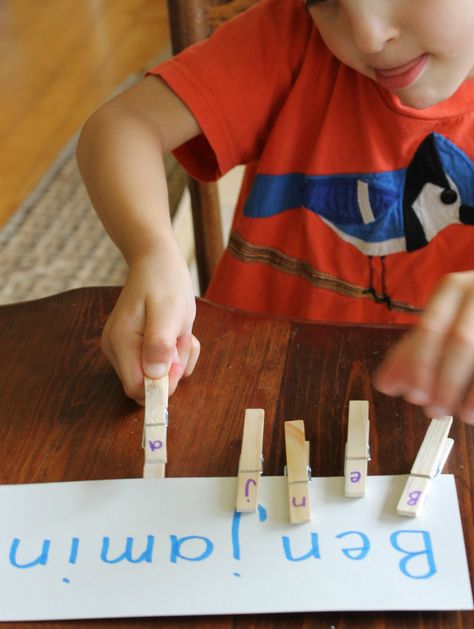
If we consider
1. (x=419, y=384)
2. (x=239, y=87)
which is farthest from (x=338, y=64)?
(x=419, y=384)

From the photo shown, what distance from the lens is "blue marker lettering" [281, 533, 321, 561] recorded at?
50 centimetres

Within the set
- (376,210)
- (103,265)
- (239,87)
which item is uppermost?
(239,87)

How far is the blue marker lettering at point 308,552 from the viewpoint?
500 millimetres

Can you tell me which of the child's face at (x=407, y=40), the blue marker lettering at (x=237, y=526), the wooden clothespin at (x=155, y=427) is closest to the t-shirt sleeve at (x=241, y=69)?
the child's face at (x=407, y=40)

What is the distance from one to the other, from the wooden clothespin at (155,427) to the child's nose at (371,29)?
0.31 m

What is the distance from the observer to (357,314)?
91cm

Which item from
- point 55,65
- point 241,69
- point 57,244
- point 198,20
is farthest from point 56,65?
point 241,69

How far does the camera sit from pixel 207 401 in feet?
2.08

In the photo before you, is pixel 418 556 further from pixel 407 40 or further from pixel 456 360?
pixel 407 40

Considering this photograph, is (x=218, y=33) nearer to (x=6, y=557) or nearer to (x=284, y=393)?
(x=284, y=393)

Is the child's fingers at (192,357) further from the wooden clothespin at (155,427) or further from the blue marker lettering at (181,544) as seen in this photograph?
the blue marker lettering at (181,544)

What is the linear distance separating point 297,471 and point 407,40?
375 mm

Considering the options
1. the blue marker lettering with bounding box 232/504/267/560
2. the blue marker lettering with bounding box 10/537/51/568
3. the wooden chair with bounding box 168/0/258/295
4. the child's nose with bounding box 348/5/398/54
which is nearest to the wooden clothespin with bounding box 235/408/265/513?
the blue marker lettering with bounding box 232/504/267/560

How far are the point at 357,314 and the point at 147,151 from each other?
0.90 ft
